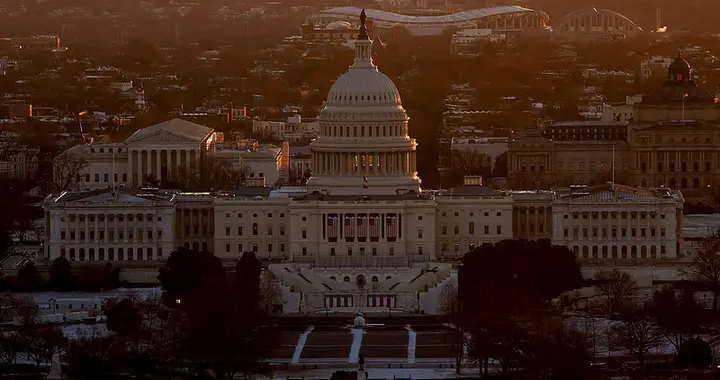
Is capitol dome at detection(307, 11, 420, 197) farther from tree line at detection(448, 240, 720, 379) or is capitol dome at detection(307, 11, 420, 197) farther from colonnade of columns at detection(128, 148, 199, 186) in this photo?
colonnade of columns at detection(128, 148, 199, 186)

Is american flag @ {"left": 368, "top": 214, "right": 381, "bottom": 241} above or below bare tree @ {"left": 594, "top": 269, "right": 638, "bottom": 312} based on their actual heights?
above

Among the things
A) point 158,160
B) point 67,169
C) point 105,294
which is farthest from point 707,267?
point 67,169

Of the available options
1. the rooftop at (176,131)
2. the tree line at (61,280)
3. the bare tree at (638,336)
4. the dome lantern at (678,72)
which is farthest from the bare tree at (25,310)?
the dome lantern at (678,72)

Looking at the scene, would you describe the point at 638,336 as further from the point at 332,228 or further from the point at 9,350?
the point at 332,228

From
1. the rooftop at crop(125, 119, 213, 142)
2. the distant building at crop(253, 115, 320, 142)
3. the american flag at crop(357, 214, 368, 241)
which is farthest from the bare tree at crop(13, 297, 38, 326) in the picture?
the distant building at crop(253, 115, 320, 142)

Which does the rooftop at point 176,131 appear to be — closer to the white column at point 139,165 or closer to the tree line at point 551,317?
the white column at point 139,165
